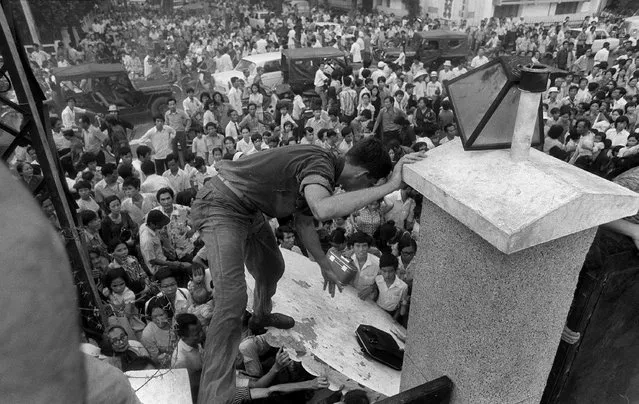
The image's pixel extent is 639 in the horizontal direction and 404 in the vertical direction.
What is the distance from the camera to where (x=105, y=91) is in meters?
14.1

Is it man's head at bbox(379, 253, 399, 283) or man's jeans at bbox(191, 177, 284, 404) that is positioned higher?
man's jeans at bbox(191, 177, 284, 404)

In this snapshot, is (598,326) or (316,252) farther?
(316,252)

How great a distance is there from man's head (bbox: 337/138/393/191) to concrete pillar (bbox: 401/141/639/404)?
3.35ft

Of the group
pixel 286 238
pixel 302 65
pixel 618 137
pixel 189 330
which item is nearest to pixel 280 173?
pixel 189 330

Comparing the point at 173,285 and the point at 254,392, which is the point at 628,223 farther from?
the point at 173,285

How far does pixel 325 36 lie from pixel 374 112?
12760 mm

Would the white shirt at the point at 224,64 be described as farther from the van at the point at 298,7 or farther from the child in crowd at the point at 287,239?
the van at the point at 298,7

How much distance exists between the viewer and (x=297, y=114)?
11977 mm

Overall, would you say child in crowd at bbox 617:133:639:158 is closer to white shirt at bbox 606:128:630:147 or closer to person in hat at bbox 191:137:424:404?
white shirt at bbox 606:128:630:147

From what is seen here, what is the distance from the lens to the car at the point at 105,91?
537 inches

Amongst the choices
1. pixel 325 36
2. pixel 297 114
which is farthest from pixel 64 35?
pixel 297 114

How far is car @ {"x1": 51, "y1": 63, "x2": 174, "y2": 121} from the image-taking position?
13641 millimetres

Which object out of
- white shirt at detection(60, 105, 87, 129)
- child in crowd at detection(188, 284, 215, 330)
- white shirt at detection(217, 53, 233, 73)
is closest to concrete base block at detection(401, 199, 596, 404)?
child in crowd at detection(188, 284, 215, 330)

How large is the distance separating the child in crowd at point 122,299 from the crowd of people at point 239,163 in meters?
0.01
